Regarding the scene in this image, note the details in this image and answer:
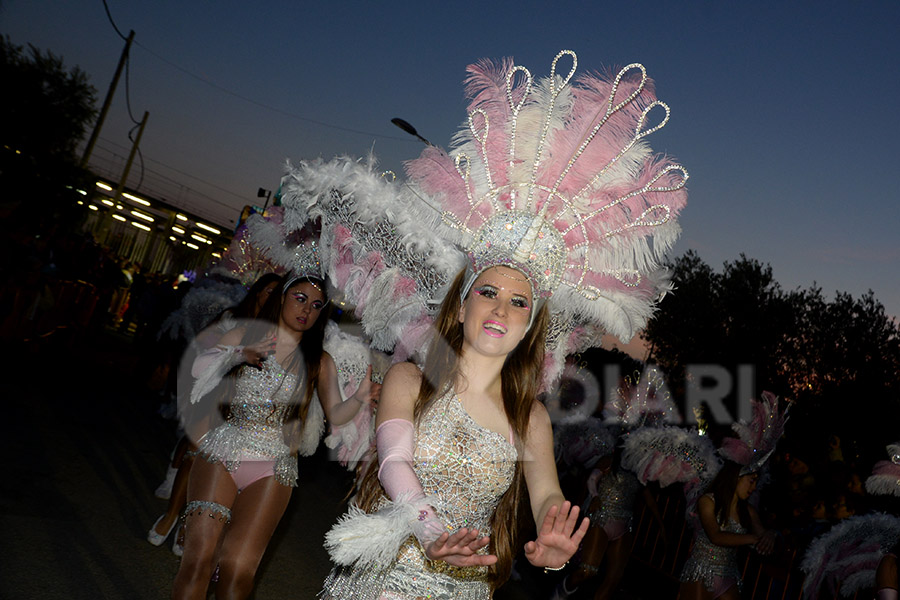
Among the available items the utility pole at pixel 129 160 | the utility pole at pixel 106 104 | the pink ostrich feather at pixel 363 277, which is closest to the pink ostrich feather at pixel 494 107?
the pink ostrich feather at pixel 363 277

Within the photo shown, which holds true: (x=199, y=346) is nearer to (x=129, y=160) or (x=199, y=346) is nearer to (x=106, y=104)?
(x=106, y=104)

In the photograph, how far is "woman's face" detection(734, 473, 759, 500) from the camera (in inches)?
227

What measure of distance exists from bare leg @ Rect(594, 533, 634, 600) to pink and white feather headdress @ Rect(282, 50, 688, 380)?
4.15 metres

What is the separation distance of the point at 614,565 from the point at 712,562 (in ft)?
3.99

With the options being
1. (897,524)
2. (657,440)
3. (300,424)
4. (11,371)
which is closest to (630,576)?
(657,440)

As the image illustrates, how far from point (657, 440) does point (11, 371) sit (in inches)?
337

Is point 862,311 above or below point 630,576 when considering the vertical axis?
above

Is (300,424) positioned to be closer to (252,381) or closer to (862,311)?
(252,381)

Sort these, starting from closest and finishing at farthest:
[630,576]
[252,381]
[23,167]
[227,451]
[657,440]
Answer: [227,451] → [252,381] → [657,440] → [630,576] → [23,167]

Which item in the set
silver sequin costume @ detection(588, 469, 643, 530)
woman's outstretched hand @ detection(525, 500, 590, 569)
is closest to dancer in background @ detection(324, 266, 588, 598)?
woman's outstretched hand @ detection(525, 500, 590, 569)

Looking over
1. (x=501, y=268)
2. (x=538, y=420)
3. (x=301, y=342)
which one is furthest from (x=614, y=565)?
(x=501, y=268)

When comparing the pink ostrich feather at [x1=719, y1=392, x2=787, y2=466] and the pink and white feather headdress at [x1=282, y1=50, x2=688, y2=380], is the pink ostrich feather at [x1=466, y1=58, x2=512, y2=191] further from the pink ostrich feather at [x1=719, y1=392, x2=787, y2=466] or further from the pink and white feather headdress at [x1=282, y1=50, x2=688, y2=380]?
the pink ostrich feather at [x1=719, y1=392, x2=787, y2=466]

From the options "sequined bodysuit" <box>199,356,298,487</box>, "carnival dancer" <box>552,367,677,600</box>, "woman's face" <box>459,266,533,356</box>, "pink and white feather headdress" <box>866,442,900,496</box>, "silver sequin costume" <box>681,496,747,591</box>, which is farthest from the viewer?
"carnival dancer" <box>552,367,677,600</box>

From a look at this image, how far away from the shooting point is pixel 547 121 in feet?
9.02
